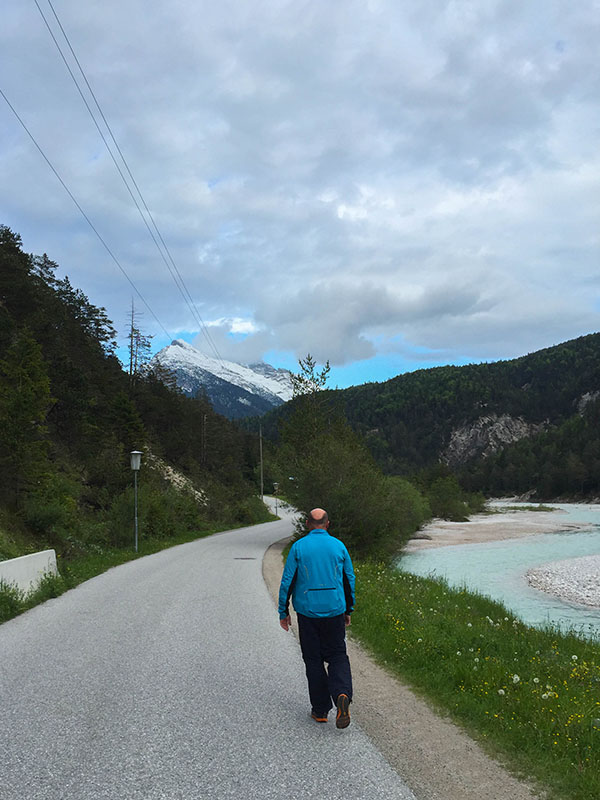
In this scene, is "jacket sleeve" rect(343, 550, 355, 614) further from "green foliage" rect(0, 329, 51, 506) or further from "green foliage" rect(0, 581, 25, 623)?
"green foliage" rect(0, 329, 51, 506)

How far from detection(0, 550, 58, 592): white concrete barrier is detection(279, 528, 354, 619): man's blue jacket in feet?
25.9

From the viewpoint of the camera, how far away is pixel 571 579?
26.9 metres

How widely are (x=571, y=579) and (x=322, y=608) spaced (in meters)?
25.1

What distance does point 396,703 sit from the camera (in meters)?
6.25

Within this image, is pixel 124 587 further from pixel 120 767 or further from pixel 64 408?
pixel 64 408

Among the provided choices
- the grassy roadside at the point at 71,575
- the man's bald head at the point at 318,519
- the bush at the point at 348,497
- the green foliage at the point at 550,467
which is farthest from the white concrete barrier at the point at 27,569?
the green foliage at the point at 550,467

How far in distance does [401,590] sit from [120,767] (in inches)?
429

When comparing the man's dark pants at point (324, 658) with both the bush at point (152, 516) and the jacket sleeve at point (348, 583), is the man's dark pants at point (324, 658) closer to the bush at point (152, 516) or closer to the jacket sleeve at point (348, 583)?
the jacket sleeve at point (348, 583)

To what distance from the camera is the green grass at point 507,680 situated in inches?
190

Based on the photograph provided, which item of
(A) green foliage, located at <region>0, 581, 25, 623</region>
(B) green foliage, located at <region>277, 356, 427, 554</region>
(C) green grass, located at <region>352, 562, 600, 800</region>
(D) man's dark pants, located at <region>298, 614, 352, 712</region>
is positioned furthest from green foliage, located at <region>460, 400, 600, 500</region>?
(D) man's dark pants, located at <region>298, 614, 352, 712</region>

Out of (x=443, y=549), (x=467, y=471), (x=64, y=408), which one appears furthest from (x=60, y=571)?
(x=467, y=471)

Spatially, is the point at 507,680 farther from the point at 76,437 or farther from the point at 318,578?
the point at 76,437

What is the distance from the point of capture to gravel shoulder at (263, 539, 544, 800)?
4262mm

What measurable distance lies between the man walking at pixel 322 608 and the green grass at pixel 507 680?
134 centimetres
